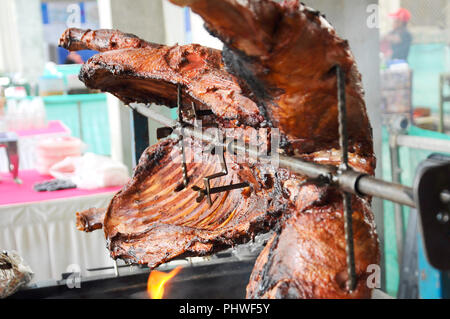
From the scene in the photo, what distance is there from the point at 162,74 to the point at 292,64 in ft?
2.50

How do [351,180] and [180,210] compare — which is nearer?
[351,180]

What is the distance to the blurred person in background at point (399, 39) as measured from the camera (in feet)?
12.6

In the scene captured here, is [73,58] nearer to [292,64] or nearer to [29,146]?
[29,146]

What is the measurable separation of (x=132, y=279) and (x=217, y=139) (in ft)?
3.84

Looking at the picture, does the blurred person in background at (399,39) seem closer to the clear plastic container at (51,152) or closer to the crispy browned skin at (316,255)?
the clear plastic container at (51,152)

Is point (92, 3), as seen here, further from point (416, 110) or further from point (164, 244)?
point (164, 244)

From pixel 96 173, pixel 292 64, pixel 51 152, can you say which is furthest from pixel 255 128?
pixel 51 152

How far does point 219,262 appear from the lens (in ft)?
7.39

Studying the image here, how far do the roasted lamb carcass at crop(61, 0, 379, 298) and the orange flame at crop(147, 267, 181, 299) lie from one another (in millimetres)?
555

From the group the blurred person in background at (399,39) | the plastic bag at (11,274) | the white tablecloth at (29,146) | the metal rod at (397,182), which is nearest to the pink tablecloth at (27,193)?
the white tablecloth at (29,146)

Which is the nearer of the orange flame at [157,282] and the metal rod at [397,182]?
the orange flame at [157,282]

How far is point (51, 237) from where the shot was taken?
10.5 feet

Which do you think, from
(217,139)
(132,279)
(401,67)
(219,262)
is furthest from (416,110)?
(217,139)

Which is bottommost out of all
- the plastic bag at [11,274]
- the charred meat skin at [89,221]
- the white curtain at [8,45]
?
the plastic bag at [11,274]
